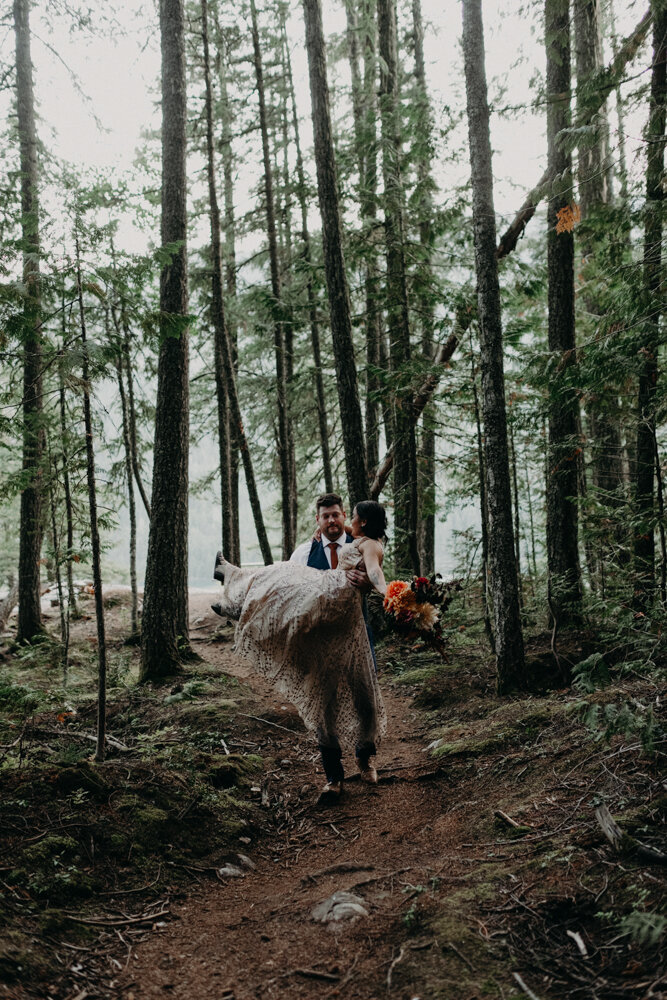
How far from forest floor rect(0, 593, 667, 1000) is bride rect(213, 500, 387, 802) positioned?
690mm

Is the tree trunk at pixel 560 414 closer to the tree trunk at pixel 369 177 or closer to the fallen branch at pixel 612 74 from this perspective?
the fallen branch at pixel 612 74

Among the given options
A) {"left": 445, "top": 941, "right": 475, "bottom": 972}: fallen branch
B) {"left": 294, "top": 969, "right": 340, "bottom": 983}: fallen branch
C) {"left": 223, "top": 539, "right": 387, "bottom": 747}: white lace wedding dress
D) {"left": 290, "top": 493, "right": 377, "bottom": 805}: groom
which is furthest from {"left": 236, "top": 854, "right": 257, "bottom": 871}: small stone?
{"left": 445, "top": 941, "right": 475, "bottom": 972}: fallen branch

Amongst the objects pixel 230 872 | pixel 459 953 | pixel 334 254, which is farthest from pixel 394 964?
pixel 334 254

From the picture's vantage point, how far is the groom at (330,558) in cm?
552

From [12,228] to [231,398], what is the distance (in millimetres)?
5361

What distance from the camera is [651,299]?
6090 millimetres

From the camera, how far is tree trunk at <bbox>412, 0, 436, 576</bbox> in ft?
35.0

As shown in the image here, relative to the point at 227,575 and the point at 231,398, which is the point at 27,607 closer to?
the point at 231,398

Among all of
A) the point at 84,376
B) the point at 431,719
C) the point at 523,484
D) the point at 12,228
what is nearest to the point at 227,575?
the point at 84,376

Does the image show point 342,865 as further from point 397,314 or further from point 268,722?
point 397,314

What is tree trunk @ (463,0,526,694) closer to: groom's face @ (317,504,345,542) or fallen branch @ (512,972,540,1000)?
groom's face @ (317,504,345,542)

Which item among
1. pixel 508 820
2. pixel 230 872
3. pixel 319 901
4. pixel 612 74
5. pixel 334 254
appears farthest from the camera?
pixel 334 254

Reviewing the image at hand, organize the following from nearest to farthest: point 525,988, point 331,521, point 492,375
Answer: point 525,988, point 331,521, point 492,375

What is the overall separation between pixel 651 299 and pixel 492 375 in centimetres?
196
